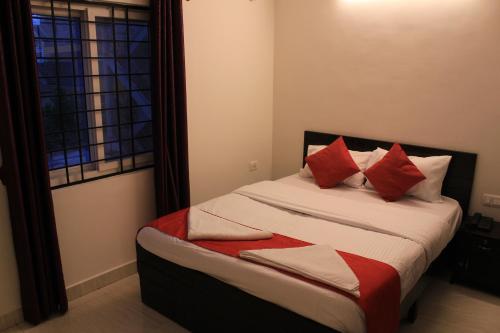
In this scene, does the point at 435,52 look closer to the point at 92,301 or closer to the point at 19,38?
the point at 19,38

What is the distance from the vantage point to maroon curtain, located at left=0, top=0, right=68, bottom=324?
2.41 meters

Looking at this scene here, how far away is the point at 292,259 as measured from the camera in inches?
89.3

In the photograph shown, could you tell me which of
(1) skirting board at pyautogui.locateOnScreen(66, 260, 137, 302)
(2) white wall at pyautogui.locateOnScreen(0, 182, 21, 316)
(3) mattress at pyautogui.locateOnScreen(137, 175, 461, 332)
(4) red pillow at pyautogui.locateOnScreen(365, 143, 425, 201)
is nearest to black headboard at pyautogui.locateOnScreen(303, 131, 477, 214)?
(3) mattress at pyautogui.locateOnScreen(137, 175, 461, 332)

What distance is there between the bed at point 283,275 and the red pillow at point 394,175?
91 millimetres

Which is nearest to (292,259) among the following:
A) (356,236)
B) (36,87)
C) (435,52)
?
(356,236)

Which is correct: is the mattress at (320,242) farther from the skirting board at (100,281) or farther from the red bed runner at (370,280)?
the skirting board at (100,281)

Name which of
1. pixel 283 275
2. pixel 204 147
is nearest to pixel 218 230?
pixel 283 275

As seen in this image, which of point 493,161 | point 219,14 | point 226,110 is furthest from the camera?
point 226,110

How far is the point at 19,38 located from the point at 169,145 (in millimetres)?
1302

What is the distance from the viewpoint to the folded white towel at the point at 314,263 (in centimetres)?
208

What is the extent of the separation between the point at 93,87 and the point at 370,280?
7.39ft

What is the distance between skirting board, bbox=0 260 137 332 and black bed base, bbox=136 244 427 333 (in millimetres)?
444

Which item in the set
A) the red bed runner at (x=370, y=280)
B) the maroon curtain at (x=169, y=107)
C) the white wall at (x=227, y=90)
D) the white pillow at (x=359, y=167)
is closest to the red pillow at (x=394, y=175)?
the white pillow at (x=359, y=167)

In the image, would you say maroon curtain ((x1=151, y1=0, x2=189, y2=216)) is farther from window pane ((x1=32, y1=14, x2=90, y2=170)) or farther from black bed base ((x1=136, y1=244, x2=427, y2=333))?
black bed base ((x1=136, y1=244, x2=427, y2=333))
